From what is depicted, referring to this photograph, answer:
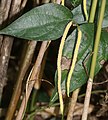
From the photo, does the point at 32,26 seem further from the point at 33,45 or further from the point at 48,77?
the point at 48,77

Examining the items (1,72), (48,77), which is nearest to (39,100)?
(48,77)

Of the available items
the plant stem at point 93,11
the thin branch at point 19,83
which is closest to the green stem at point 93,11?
the plant stem at point 93,11

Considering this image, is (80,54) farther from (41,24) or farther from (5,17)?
(5,17)

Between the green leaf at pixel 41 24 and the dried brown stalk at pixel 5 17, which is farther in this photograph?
the dried brown stalk at pixel 5 17

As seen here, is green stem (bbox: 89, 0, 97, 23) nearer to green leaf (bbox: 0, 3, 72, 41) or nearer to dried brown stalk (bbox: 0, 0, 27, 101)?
green leaf (bbox: 0, 3, 72, 41)

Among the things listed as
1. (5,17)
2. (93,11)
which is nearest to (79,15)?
(93,11)

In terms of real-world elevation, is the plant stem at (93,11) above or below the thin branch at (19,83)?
above

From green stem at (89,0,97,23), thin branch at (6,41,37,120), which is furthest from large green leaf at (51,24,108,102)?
thin branch at (6,41,37,120)

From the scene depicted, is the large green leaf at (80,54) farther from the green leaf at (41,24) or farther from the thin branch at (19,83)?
the thin branch at (19,83)

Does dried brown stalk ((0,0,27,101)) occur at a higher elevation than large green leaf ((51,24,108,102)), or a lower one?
higher
